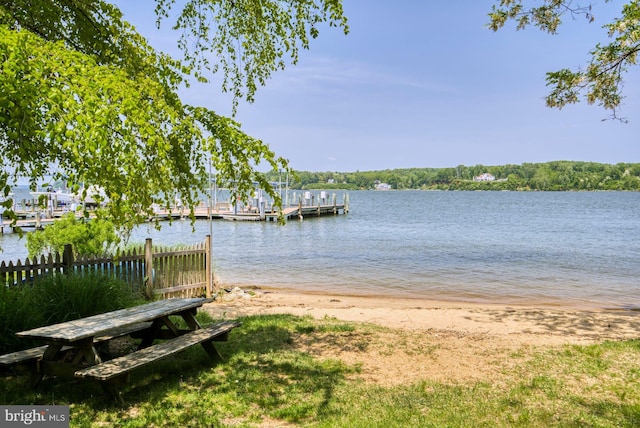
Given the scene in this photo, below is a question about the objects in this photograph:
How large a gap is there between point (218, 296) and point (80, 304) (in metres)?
5.80

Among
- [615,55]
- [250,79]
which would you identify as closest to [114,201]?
[250,79]

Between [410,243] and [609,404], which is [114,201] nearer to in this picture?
[609,404]

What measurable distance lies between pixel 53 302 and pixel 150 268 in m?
4.05

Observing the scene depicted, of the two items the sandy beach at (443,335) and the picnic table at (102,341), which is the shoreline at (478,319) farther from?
the picnic table at (102,341)

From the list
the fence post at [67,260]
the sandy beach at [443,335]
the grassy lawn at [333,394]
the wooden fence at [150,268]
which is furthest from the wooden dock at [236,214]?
the grassy lawn at [333,394]

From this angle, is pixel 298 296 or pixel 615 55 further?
pixel 298 296

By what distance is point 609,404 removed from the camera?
5051 mm

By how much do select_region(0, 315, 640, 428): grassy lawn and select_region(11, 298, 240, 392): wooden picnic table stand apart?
0.33 meters

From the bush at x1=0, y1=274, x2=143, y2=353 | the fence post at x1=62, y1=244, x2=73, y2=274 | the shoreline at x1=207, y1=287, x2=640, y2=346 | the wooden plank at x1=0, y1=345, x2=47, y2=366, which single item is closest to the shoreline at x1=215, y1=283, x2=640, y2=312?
the shoreline at x1=207, y1=287, x2=640, y2=346

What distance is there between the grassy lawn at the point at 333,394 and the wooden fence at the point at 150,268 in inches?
158

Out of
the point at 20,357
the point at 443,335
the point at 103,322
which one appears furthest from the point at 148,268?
the point at 443,335

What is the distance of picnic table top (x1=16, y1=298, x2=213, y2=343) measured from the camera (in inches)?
187

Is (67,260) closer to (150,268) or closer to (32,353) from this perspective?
(150,268)

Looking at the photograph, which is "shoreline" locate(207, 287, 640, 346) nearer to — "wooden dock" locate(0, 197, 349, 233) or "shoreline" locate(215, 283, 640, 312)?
"shoreline" locate(215, 283, 640, 312)
